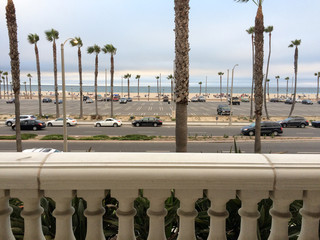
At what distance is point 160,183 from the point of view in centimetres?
196

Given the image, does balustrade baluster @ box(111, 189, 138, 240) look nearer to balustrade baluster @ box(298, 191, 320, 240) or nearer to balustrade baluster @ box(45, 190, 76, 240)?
balustrade baluster @ box(45, 190, 76, 240)

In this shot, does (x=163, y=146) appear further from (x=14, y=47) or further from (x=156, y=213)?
(x=156, y=213)

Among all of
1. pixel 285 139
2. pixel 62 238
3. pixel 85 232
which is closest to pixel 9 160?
pixel 62 238

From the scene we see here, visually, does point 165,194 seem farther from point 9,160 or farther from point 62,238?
point 9,160

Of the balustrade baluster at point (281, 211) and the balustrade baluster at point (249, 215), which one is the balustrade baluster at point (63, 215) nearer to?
the balustrade baluster at point (249, 215)

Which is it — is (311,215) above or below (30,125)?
above

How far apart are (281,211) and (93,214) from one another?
1522 millimetres

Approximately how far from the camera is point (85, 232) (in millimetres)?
2373

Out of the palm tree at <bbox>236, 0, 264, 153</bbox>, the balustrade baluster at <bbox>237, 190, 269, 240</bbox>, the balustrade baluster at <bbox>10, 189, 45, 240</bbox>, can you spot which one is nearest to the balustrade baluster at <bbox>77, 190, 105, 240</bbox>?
the balustrade baluster at <bbox>10, 189, 45, 240</bbox>

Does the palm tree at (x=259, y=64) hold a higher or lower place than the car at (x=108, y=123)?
higher

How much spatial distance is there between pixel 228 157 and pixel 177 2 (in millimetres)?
8887

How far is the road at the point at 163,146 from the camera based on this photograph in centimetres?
2088

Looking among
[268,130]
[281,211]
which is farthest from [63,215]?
[268,130]

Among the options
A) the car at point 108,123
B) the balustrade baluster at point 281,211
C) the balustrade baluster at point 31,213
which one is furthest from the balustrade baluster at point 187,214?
the car at point 108,123
